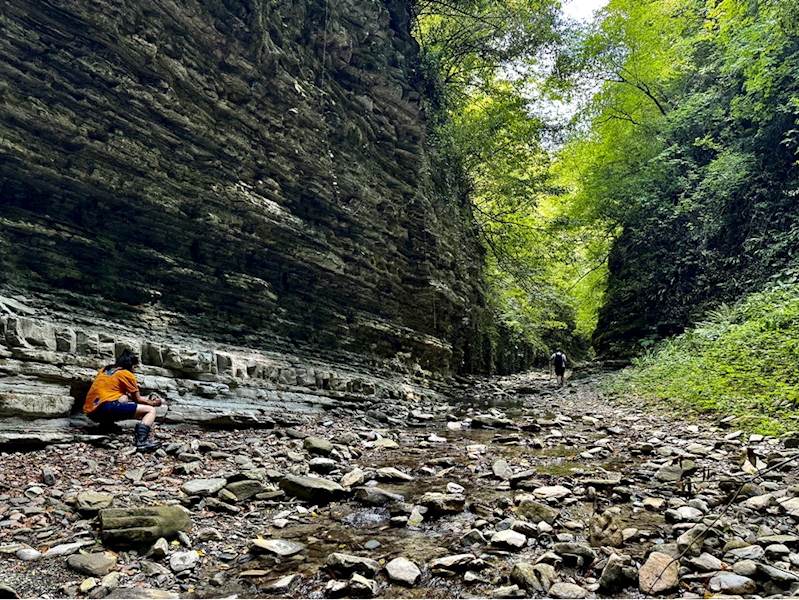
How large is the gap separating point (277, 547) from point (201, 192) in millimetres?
7370

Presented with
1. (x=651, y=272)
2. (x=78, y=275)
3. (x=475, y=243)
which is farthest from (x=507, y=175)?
(x=78, y=275)

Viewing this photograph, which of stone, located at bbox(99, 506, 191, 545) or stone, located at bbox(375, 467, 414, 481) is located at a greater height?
stone, located at bbox(99, 506, 191, 545)

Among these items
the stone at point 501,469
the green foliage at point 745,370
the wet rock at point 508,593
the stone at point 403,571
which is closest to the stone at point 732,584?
the wet rock at point 508,593

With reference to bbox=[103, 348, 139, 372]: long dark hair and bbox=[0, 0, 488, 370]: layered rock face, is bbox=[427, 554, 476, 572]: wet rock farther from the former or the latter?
bbox=[0, 0, 488, 370]: layered rock face

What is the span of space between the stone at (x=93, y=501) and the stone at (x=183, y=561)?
958mm

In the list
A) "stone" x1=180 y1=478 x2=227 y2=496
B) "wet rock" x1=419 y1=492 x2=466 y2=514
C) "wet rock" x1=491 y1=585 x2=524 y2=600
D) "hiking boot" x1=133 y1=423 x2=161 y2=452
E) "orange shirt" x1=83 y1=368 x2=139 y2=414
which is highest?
"orange shirt" x1=83 y1=368 x2=139 y2=414

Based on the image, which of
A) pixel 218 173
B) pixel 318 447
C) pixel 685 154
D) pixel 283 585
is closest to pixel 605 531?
pixel 283 585

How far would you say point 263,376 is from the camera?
841 cm

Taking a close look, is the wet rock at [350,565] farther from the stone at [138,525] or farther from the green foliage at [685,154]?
the green foliage at [685,154]

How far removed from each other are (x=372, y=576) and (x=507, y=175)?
1845 centimetres

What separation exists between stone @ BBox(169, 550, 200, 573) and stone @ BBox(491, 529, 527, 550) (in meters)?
2.12

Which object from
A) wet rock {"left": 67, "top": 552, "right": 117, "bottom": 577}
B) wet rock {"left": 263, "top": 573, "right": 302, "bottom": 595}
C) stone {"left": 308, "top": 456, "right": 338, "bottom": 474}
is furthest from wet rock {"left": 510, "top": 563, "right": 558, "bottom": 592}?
stone {"left": 308, "top": 456, "right": 338, "bottom": 474}

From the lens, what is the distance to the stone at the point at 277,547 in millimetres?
3125

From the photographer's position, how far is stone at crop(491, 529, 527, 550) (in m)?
3.04
